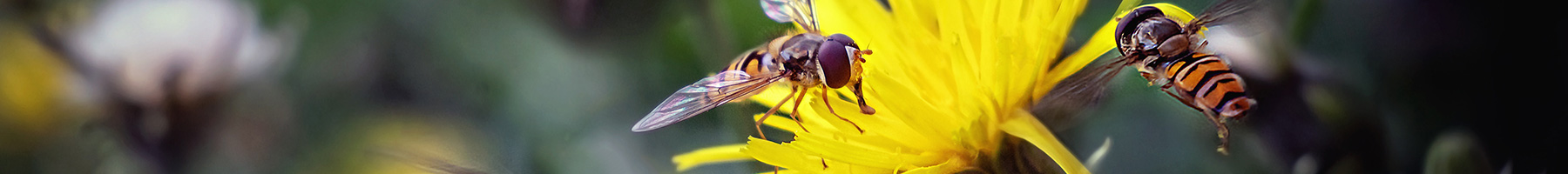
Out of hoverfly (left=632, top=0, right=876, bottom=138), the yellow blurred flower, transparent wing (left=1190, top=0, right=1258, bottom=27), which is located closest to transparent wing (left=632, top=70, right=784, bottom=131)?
hoverfly (left=632, top=0, right=876, bottom=138)

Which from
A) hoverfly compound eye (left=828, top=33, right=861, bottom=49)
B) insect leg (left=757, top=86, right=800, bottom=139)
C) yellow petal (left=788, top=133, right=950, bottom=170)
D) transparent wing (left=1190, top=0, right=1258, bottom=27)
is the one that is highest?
hoverfly compound eye (left=828, top=33, right=861, bottom=49)

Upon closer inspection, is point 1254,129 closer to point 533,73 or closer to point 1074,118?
point 1074,118

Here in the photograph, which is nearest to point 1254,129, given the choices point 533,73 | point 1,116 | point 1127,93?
point 1127,93

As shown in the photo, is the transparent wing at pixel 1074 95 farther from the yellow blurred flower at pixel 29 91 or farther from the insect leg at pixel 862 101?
the yellow blurred flower at pixel 29 91

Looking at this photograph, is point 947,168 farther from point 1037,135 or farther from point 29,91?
point 29,91

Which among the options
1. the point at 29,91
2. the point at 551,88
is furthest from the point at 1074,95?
the point at 29,91

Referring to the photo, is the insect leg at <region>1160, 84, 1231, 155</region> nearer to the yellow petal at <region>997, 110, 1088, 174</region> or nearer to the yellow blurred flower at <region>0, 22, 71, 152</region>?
the yellow petal at <region>997, 110, 1088, 174</region>
